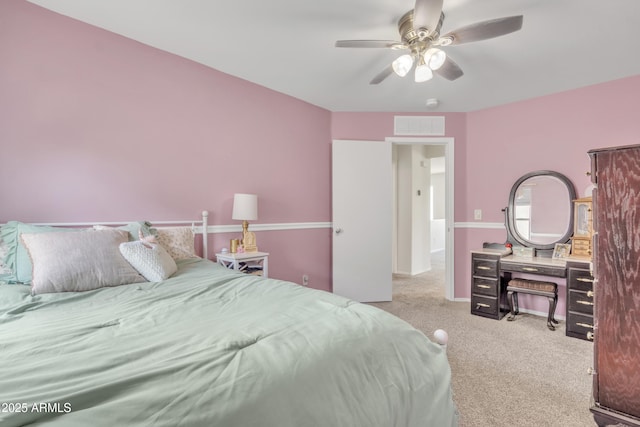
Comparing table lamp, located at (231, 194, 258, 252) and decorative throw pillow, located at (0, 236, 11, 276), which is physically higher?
table lamp, located at (231, 194, 258, 252)

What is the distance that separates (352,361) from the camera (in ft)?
3.13

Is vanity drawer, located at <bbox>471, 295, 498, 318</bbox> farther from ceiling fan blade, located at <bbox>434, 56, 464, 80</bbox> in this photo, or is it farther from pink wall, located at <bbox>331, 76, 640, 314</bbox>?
ceiling fan blade, located at <bbox>434, 56, 464, 80</bbox>

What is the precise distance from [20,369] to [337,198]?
331 cm

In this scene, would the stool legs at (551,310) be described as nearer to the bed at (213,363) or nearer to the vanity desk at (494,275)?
the vanity desk at (494,275)

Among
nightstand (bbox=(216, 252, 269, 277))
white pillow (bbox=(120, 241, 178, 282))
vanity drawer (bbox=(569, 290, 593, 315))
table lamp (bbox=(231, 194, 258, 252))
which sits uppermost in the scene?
table lamp (bbox=(231, 194, 258, 252))

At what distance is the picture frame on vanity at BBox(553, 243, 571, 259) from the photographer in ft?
10.4

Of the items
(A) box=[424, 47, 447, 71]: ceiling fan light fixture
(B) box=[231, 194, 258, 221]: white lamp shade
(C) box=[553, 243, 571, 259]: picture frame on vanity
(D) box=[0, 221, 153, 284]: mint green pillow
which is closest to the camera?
(D) box=[0, 221, 153, 284]: mint green pillow

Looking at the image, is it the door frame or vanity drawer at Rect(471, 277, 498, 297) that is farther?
Answer: the door frame

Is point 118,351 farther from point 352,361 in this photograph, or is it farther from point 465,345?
point 465,345

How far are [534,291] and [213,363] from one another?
3.29m

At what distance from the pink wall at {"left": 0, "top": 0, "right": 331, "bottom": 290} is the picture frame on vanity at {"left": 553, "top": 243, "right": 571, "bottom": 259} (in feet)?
8.70

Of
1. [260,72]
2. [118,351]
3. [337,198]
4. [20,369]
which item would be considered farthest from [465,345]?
[260,72]

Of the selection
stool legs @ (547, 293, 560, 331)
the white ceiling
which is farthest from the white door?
stool legs @ (547, 293, 560, 331)

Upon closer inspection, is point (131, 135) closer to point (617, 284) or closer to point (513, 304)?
point (617, 284)
